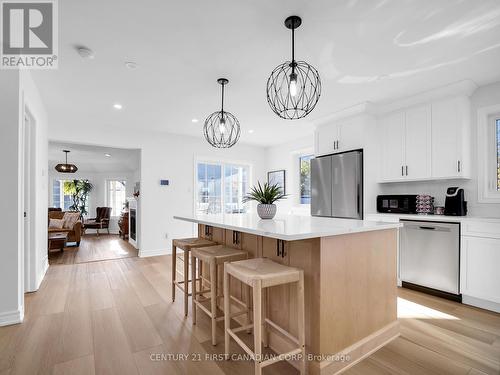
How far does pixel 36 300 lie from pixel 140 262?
1.77 meters

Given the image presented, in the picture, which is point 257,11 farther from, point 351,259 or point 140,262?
point 140,262

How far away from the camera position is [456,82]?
9.86 feet

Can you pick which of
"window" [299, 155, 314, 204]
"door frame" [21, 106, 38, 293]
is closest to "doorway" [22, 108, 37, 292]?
"door frame" [21, 106, 38, 293]

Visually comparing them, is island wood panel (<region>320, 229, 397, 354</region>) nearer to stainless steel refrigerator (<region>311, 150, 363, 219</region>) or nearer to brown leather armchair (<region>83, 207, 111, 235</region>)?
stainless steel refrigerator (<region>311, 150, 363, 219</region>)

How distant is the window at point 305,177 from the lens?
5754 millimetres

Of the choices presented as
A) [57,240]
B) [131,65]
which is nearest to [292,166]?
[131,65]

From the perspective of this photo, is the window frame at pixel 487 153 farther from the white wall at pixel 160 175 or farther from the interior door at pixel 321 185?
the white wall at pixel 160 175

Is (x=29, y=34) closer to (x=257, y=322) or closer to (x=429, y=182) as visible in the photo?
(x=257, y=322)

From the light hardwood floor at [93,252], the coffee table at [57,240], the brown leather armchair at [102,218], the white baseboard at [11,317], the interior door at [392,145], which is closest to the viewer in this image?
the white baseboard at [11,317]

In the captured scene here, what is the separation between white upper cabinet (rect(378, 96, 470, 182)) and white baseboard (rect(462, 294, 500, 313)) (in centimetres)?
136

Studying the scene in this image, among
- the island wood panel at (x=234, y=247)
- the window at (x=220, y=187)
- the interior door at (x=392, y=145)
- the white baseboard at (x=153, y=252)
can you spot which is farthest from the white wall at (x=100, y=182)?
the interior door at (x=392, y=145)

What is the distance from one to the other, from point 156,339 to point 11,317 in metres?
1.38

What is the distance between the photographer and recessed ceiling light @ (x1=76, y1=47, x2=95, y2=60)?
2.34 metres

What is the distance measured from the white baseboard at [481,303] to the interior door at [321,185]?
1.86 meters
